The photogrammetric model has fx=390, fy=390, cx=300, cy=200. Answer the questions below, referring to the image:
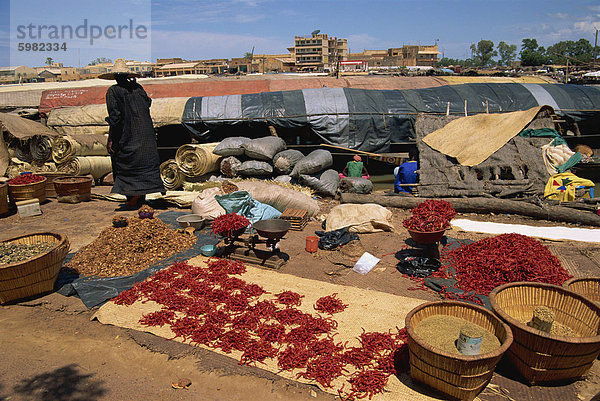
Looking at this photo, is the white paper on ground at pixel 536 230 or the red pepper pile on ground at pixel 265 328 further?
the white paper on ground at pixel 536 230

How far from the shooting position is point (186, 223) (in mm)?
7242

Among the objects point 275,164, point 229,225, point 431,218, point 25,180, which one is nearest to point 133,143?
point 25,180

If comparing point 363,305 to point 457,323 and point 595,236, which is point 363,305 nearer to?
point 457,323

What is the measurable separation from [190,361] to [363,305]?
6.65 feet

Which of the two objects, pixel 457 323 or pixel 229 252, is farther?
pixel 229 252

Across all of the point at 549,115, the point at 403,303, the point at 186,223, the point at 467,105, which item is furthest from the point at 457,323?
the point at 467,105

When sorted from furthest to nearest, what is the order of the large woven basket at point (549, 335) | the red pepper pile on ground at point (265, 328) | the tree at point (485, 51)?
the tree at point (485, 51)
the red pepper pile on ground at point (265, 328)
the large woven basket at point (549, 335)

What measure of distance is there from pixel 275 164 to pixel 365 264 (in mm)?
5182

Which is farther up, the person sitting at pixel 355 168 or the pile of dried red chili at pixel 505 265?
the person sitting at pixel 355 168

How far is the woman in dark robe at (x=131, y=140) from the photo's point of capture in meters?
8.04

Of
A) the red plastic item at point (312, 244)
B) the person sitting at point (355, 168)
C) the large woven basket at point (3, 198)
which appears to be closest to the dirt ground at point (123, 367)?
the red plastic item at point (312, 244)

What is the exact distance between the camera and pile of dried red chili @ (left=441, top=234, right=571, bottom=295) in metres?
4.79

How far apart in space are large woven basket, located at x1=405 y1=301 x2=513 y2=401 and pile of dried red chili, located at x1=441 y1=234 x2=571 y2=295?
1.70m

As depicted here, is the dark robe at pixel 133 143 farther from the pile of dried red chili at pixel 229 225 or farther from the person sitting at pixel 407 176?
the person sitting at pixel 407 176
